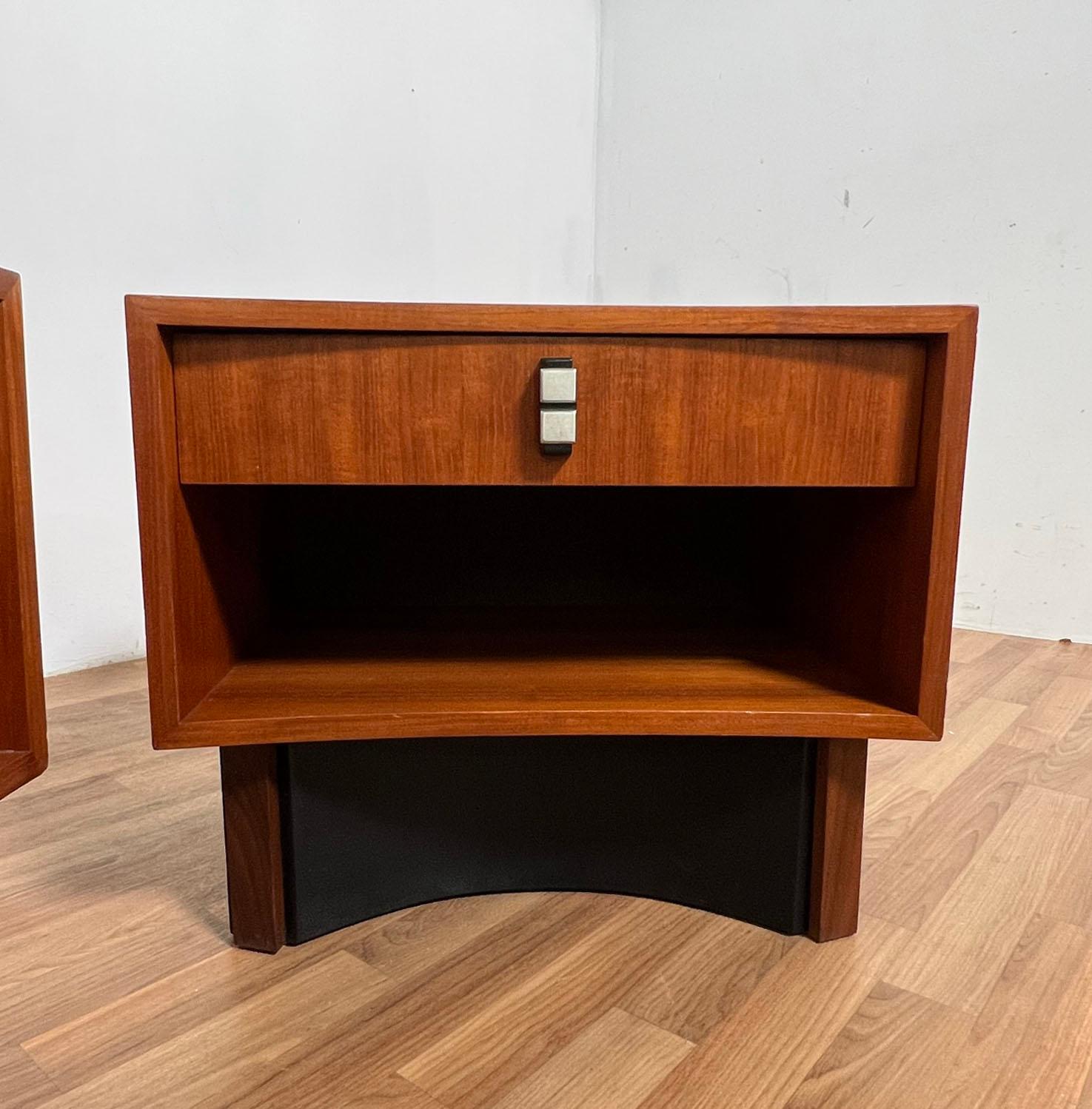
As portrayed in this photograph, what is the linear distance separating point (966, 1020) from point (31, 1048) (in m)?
0.66

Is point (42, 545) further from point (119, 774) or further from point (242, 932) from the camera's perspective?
point (242, 932)

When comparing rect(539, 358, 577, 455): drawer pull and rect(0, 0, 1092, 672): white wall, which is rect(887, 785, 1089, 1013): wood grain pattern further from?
rect(0, 0, 1092, 672): white wall

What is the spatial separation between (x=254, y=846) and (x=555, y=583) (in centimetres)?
39

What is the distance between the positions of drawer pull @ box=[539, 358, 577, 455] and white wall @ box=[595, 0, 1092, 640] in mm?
1545

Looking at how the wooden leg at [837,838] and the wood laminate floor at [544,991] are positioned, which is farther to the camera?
the wooden leg at [837,838]

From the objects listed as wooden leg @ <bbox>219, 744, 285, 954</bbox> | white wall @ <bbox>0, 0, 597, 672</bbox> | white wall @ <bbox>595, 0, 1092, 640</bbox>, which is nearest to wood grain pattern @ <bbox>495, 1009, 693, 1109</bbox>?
wooden leg @ <bbox>219, 744, 285, 954</bbox>

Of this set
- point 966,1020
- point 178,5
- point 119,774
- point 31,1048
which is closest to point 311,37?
point 178,5

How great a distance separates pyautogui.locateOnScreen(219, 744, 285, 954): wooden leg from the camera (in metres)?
0.72

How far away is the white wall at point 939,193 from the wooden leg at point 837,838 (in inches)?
52.5

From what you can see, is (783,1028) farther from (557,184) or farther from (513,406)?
(557,184)

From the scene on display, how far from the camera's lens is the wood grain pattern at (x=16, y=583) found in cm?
51

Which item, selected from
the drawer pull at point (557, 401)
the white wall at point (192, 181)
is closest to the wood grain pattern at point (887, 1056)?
the drawer pull at point (557, 401)

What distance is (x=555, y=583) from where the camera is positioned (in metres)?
0.96

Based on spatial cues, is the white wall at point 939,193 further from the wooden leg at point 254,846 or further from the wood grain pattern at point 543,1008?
the wooden leg at point 254,846
